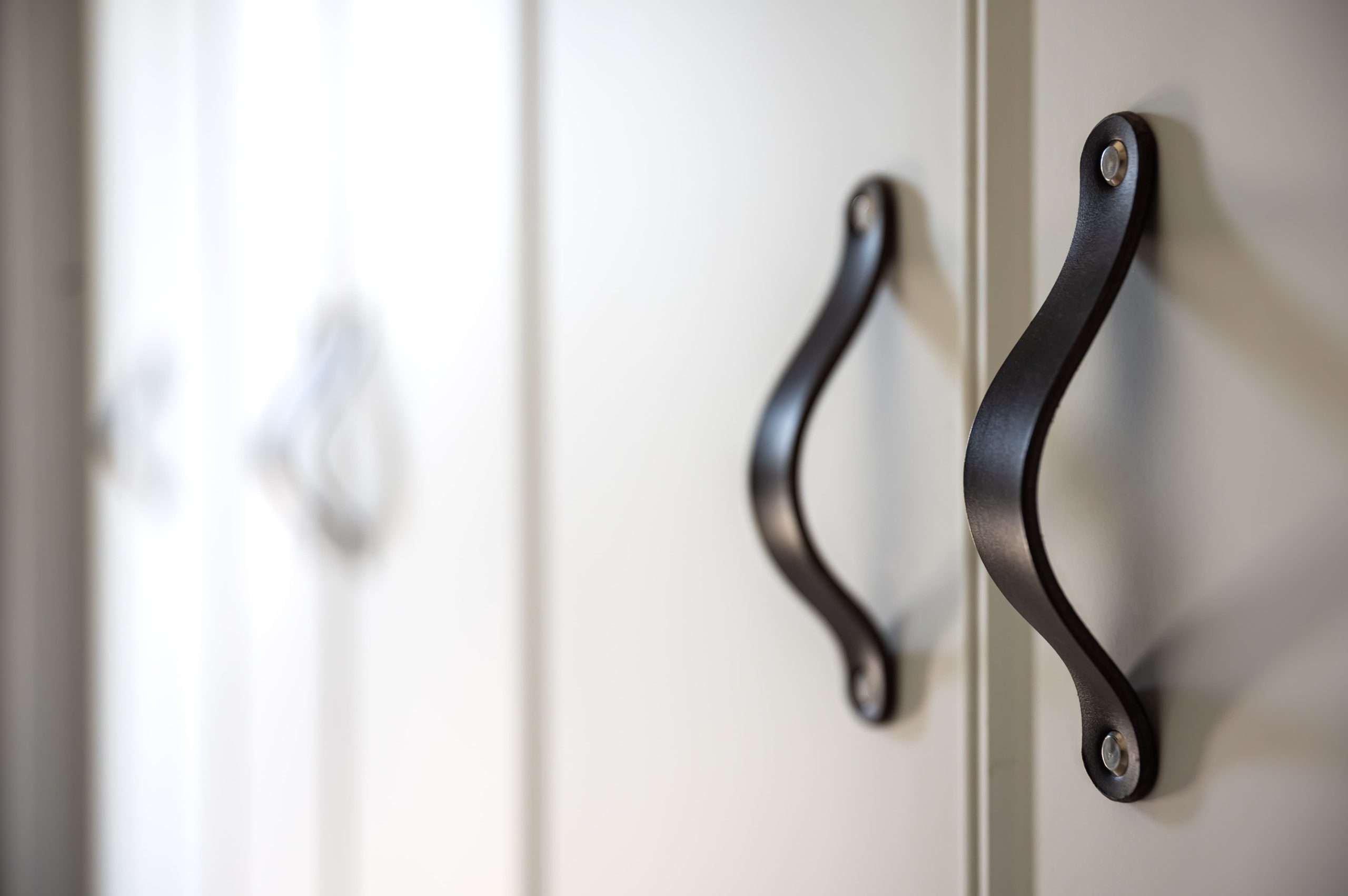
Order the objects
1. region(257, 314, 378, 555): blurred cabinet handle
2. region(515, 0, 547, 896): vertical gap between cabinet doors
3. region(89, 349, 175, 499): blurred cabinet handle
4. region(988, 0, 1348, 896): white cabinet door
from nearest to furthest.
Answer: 1. region(988, 0, 1348, 896): white cabinet door
2. region(515, 0, 547, 896): vertical gap between cabinet doors
3. region(257, 314, 378, 555): blurred cabinet handle
4. region(89, 349, 175, 499): blurred cabinet handle

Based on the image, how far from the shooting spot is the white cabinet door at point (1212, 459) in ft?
0.79

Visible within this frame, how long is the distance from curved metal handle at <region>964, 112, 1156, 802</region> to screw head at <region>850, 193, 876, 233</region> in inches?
4.1

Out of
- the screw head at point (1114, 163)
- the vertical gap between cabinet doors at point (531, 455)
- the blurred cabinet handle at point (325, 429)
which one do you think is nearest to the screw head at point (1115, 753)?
the screw head at point (1114, 163)

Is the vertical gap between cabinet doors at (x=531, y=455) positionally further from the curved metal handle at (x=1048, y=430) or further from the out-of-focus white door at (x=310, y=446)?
the curved metal handle at (x=1048, y=430)

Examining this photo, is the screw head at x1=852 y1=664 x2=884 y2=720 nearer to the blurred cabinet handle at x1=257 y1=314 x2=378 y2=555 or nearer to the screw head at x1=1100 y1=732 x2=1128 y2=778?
the screw head at x1=1100 y1=732 x2=1128 y2=778

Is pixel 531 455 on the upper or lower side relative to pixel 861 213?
lower

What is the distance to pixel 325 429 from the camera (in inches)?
31.4

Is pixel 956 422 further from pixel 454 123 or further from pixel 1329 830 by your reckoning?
pixel 454 123

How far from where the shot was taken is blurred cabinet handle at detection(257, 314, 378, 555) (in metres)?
0.75

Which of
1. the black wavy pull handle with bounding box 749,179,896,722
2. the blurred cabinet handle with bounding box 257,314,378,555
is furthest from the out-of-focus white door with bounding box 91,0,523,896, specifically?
the black wavy pull handle with bounding box 749,179,896,722

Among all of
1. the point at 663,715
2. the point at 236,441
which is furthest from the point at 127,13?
the point at 663,715

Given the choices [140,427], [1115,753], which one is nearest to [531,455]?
[1115,753]

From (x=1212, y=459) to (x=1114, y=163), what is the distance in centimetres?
9

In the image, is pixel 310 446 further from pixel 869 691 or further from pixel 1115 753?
pixel 1115 753
